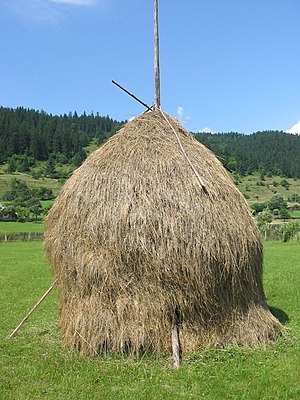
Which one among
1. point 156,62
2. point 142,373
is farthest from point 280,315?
point 156,62

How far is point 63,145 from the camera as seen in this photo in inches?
5049

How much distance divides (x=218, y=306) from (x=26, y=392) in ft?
12.0

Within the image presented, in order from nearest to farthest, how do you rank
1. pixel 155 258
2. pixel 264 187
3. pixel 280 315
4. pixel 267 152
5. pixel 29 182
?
pixel 155 258, pixel 280 315, pixel 29 182, pixel 264 187, pixel 267 152

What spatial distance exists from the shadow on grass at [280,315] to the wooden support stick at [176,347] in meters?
4.12

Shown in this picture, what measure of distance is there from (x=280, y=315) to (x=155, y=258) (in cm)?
579

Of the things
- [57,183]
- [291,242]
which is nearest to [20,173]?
[57,183]

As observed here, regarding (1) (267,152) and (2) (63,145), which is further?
(1) (267,152)

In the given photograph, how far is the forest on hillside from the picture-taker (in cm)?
12125

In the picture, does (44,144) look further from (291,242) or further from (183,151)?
(183,151)

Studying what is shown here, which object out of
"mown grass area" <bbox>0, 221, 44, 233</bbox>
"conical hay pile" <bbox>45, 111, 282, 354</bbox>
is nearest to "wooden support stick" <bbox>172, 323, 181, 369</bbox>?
"conical hay pile" <bbox>45, 111, 282, 354</bbox>

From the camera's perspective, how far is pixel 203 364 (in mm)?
8797

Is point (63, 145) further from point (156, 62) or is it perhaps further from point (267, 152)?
point (156, 62)

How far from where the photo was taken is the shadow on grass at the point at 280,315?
1262 centimetres

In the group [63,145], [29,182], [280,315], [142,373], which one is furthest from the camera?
[63,145]
